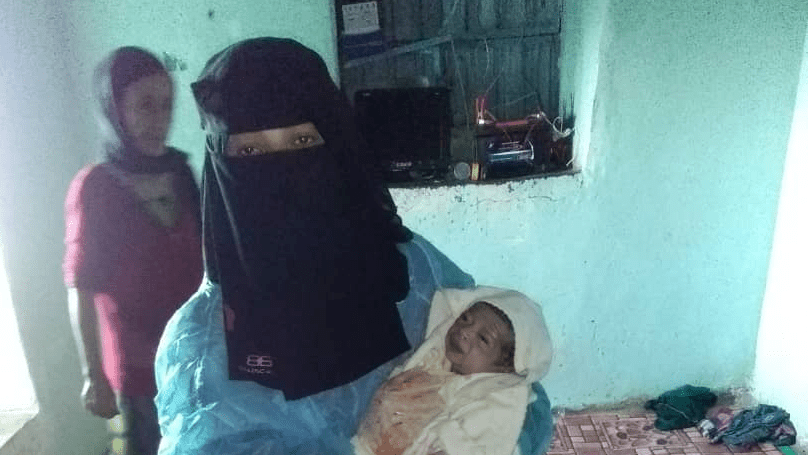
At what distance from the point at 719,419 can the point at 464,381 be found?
62.1 inches

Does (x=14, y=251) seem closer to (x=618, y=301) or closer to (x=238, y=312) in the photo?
(x=238, y=312)

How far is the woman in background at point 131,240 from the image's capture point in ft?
5.25

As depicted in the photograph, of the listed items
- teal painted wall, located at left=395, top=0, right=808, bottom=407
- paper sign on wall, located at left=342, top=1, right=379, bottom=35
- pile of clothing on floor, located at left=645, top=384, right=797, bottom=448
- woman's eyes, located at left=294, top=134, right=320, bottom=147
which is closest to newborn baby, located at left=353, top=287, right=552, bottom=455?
woman's eyes, located at left=294, top=134, right=320, bottom=147

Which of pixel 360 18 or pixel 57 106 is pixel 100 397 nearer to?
pixel 57 106

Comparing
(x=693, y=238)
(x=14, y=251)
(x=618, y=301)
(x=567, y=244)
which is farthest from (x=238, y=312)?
(x=693, y=238)

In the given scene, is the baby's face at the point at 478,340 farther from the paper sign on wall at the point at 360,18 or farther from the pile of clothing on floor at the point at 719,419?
the pile of clothing on floor at the point at 719,419

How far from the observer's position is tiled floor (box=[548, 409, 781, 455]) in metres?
2.10

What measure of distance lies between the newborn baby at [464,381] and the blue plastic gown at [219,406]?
0.10 meters

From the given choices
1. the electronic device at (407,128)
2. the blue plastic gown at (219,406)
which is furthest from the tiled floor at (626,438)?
the blue plastic gown at (219,406)

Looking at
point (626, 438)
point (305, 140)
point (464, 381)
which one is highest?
point (305, 140)

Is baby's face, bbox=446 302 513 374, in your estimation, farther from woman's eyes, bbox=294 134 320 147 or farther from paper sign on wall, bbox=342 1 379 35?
paper sign on wall, bbox=342 1 379 35

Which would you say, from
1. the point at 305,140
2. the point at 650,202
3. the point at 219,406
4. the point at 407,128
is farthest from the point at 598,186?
the point at 219,406

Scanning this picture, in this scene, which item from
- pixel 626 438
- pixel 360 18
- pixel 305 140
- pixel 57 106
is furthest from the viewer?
pixel 626 438

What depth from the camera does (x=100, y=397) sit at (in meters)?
1.77
